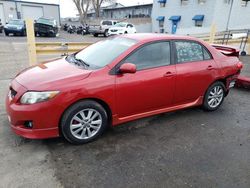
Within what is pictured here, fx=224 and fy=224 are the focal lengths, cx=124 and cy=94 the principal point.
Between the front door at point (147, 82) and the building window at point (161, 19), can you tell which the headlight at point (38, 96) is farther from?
the building window at point (161, 19)

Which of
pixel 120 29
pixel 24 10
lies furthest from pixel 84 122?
pixel 24 10

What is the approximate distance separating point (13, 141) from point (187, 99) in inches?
119

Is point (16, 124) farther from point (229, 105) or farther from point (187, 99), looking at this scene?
point (229, 105)

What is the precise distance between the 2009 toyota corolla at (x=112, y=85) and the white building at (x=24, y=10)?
116 ft

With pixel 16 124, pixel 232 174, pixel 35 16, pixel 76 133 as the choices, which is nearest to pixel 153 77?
pixel 76 133

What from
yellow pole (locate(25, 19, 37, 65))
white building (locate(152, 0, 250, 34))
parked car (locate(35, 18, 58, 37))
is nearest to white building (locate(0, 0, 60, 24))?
parked car (locate(35, 18, 58, 37))

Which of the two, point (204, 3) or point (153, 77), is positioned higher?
point (204, 3)

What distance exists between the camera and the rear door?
3945mm

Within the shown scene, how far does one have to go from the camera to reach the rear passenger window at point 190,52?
396cm

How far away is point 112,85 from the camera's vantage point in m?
3.26

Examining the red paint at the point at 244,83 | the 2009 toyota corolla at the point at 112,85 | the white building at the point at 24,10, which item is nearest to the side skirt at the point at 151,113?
the 2009 toyota corolla at the point at 112,85

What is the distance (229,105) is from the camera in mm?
5082

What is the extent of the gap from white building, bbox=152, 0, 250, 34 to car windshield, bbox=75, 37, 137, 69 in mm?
18906

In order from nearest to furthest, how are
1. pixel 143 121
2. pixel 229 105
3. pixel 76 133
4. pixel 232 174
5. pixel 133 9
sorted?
pixel 232 174, pixel 76 133, pixel 143 121, pixel 229 105, pixel 133 9
